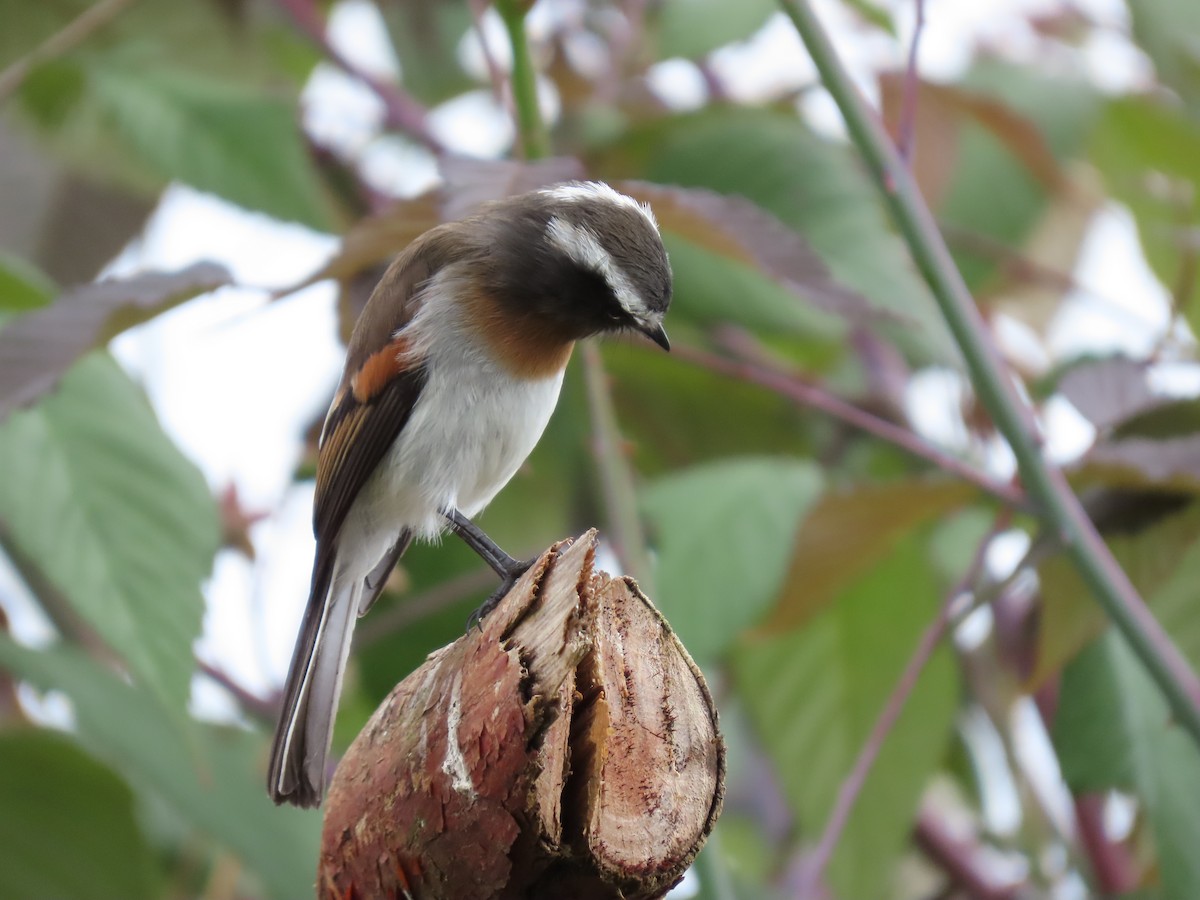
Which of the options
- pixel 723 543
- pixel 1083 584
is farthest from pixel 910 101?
pixel 723 543

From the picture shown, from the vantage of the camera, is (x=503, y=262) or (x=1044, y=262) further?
(x=1044, y=262)

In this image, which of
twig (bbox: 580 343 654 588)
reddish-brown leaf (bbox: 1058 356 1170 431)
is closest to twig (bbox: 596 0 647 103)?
twig (bbox: 580 343 654 588)

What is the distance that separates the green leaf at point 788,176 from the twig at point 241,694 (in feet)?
4.27

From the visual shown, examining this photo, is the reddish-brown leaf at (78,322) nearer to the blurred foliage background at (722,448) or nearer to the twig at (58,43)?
the blurred foliage background at (722,448)

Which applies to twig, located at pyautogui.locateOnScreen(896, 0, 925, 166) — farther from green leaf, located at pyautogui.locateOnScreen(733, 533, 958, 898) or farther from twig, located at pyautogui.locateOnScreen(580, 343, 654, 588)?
green leaf, located at pyautogui.locateOnScreen(733, 533, 958, 898)

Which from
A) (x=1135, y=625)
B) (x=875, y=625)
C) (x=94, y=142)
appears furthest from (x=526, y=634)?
(x=94, y=142)

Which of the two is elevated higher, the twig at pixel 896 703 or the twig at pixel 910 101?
the twig at pixel 910 101

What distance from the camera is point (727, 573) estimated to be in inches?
103

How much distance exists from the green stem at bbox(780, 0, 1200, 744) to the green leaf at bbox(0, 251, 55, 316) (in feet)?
4.62

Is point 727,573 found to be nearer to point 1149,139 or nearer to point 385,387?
point 385,387

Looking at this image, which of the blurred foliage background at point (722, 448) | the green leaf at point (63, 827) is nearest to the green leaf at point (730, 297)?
the blurred foliage background at point (722, 448)

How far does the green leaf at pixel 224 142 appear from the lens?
3.11 meters

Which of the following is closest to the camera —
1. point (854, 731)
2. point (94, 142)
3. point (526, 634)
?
point (526, 634)

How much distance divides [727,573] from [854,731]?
606mm
